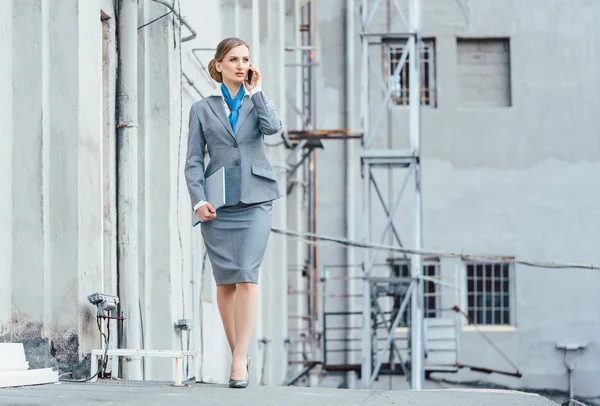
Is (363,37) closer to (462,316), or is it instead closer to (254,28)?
(254,28)

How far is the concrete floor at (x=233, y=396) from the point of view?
541 centimetres

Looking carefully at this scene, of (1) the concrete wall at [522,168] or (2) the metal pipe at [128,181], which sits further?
(1) the concrete wall at [522,168]

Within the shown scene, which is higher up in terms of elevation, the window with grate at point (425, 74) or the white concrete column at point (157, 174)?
the window with grate at point (425, 74)

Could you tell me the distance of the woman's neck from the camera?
6.86 m

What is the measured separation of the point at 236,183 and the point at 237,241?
0.29 m

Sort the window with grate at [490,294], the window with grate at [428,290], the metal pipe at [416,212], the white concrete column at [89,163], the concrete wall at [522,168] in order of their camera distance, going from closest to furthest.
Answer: the white concrete column at [89,163], the metal pipe at [416,212], the window with grate at [428,290], the concrete wall at [522,168], the window with grate at [490,294]

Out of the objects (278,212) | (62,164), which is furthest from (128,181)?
(278,212)

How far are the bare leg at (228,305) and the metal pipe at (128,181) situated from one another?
7.80 ft

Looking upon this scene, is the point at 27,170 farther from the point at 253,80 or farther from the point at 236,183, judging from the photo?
the point at 253,80

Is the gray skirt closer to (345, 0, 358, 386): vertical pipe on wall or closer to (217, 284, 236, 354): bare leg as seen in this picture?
(217, 284, 236, 354): bare leg

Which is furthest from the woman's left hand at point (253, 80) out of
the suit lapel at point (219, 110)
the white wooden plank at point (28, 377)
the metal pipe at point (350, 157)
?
the metal pipe at point (350, 157)

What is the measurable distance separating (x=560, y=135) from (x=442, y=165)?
2.56 metres

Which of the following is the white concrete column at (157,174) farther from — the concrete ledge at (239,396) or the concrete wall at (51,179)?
the concrete ledge at (239,396)

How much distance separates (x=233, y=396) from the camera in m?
5.86
